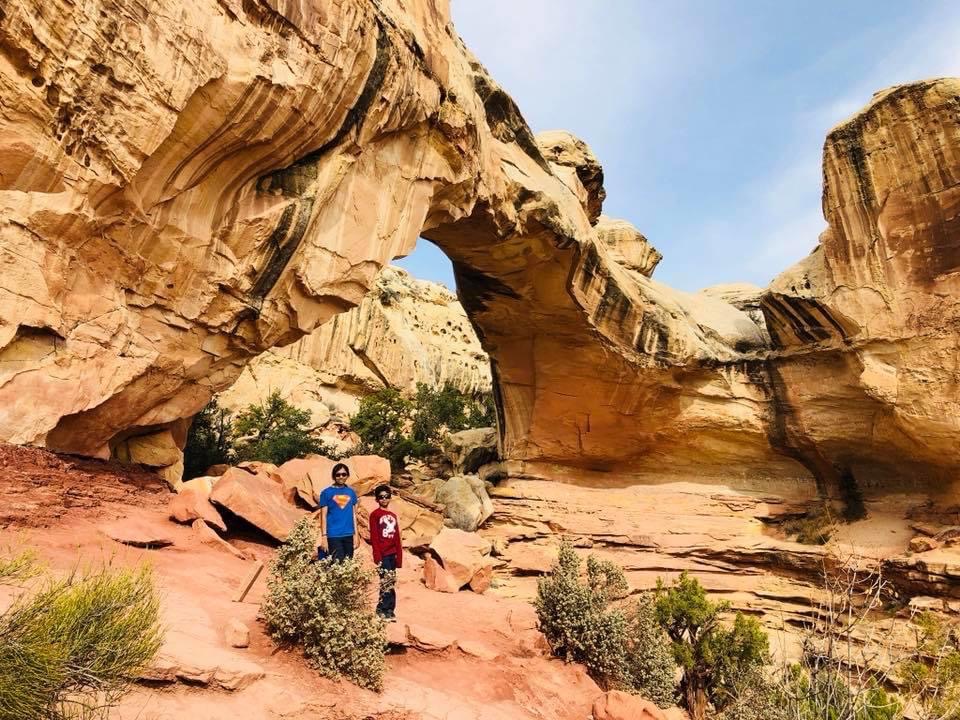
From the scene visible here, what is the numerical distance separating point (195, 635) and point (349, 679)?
1087 mm

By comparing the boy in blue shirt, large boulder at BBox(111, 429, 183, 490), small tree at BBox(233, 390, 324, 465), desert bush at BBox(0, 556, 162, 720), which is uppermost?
small tree at BBox(233, 390, 324, 465)

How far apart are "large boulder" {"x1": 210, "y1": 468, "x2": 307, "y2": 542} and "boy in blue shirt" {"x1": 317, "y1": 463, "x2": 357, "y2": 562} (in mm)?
2165

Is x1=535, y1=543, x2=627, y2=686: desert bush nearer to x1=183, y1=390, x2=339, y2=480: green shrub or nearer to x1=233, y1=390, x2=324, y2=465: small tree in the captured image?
x1=183, y1=390, x2=339, y2=480: green shrub

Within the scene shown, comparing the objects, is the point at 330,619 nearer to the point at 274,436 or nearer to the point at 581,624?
the point at 581,624

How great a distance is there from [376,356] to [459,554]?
26400 millimetres

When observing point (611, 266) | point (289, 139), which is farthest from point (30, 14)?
point (611, 266)

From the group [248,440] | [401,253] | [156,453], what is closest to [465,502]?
[401,253]

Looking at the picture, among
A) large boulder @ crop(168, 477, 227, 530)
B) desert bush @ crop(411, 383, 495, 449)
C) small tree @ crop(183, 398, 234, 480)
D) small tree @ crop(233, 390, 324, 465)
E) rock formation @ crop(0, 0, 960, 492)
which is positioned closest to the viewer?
rock formation @ crop(0, 0, 960, 492)

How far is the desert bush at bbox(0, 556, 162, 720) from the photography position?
2344 millimetres

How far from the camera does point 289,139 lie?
779 centimetres

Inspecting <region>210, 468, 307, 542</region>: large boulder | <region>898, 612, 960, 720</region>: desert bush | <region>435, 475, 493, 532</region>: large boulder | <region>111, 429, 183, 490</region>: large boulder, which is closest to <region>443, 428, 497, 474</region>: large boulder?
<region>435, 475, 493, 532</region>: large boulder

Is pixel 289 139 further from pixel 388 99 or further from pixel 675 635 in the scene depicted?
pixel 675 635

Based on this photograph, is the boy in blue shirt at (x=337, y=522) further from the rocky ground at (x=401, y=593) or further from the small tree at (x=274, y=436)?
the small tree at (x=274, y=436)

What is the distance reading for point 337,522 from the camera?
218 inches
